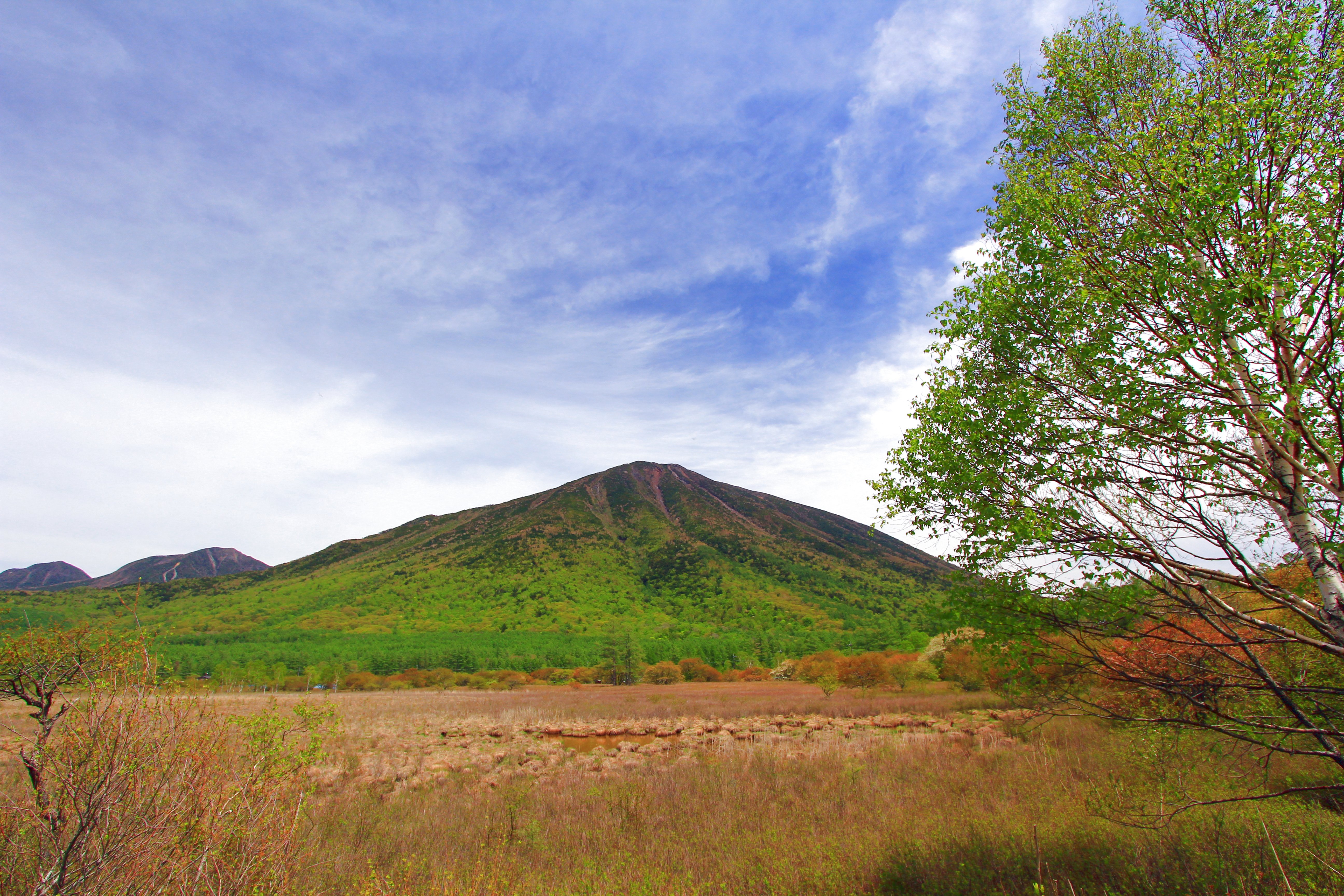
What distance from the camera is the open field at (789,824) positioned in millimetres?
7082

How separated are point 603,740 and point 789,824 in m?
17.5

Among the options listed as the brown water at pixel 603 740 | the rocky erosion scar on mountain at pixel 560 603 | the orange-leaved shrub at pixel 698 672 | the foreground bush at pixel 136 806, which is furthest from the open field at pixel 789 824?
the rocky erosion scar on mountain at pixel 560 603

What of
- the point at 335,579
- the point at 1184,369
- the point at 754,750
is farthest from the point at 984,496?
the point at 335,579

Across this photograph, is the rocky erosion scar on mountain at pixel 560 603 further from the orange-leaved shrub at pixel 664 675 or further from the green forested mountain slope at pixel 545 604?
the orange-leaved shrub at pixel 664 675

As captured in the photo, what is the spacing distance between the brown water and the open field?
4.94 ft

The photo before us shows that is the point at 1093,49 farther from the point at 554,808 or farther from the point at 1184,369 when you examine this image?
the point at 554,808

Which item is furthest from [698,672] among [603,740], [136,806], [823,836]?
[136,806]

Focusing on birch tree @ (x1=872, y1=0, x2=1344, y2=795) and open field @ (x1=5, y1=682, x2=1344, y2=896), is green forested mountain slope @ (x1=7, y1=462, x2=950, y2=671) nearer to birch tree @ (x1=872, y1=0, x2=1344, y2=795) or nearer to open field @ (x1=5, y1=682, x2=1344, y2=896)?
open field @ (x1=5, y1=682, x2=1344, y2=896)

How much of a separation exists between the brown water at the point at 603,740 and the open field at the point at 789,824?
4.94 feet

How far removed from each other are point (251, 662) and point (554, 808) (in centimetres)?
9456

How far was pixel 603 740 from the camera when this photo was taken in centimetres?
2517

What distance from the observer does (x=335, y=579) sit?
587 ft

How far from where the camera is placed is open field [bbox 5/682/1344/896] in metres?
7.08

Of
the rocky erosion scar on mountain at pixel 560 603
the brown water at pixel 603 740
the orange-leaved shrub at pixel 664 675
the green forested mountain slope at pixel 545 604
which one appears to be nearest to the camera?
the brown water at pixel 603 740
